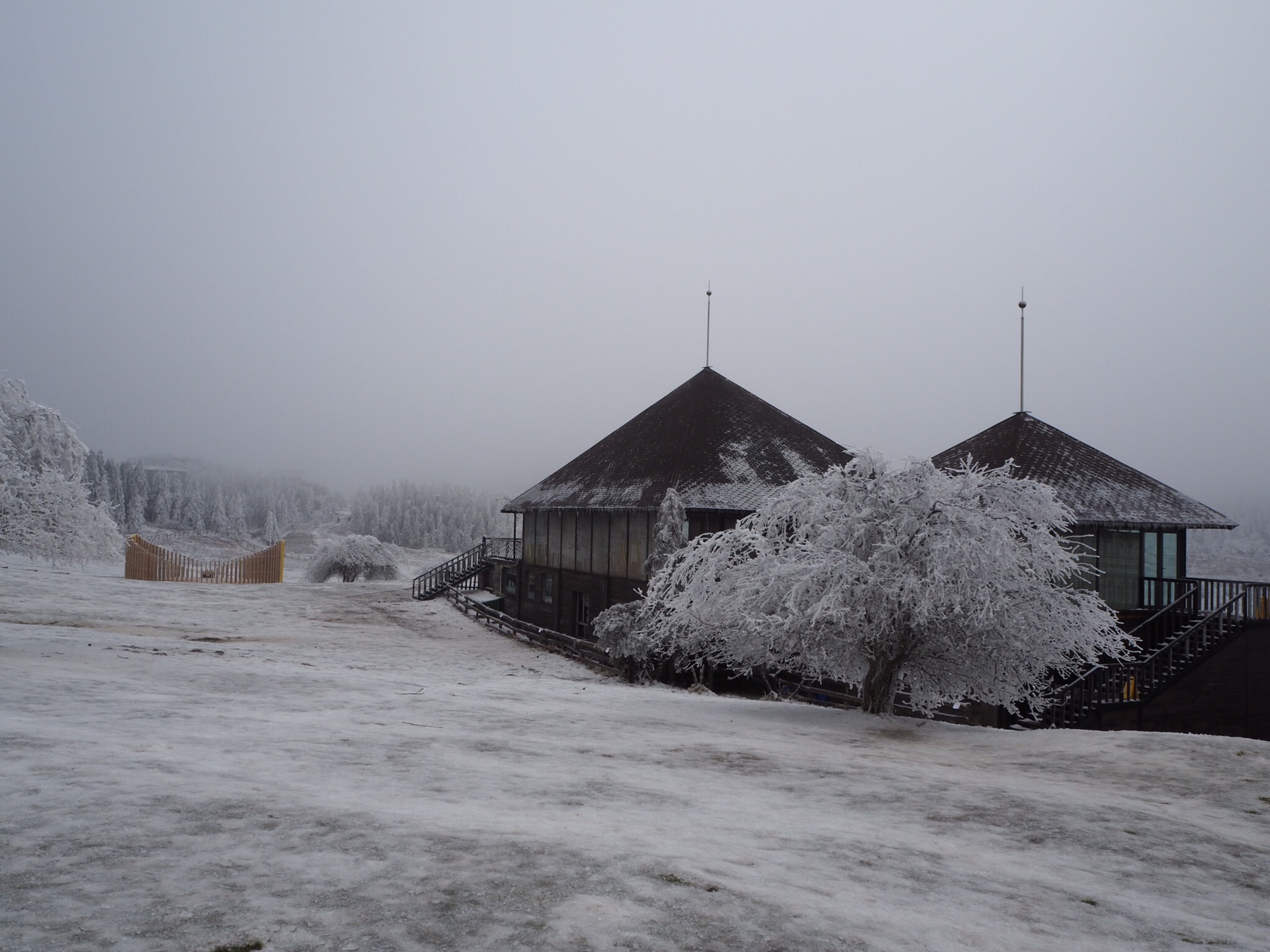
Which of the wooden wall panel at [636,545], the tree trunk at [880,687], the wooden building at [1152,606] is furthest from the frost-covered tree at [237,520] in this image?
the tree trunk at [880,687]

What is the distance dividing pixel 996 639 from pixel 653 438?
2143 centimetres

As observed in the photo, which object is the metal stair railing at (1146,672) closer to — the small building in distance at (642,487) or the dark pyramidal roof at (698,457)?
the small building in distance at (642,487)

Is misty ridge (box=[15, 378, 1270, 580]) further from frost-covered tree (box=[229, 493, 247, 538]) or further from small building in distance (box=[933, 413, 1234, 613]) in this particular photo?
small building in distance (box=[933, 413, 1234, 613])

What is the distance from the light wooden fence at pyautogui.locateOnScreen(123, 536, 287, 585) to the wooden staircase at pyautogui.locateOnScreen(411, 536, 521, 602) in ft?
28.2

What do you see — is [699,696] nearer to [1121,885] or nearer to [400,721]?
[400,721]

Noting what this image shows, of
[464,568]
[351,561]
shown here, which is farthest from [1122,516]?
[351,561]

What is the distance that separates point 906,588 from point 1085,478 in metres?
17.9

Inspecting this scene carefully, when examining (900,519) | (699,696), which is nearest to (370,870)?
(900,519)

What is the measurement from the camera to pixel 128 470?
150m

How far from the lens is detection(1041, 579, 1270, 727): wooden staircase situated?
20.6 m

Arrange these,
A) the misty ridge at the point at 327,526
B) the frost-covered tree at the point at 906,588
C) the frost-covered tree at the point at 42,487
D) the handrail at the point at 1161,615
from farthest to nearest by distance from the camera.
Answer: the misty ridge at the point at 327,526 → the handrail at the point at 1161,615 → the frost-covered tree at the point at 42,487 → the frost-covered tree at the point at 906,588

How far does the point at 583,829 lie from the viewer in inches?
236

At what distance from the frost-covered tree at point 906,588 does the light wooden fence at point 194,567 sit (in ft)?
129

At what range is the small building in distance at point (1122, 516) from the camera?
25312 millimetres
